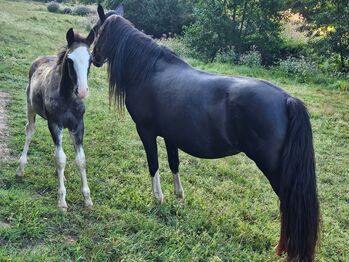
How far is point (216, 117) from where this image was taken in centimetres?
350

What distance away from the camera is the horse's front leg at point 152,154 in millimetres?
4242

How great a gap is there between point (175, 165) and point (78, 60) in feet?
5.50

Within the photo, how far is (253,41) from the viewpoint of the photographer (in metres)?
16.1

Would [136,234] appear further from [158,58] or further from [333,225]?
[333,225]

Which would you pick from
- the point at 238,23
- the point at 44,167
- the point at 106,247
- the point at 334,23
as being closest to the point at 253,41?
the point at 238,23

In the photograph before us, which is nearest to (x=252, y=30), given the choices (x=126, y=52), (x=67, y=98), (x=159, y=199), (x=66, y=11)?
(x=126, y=52)

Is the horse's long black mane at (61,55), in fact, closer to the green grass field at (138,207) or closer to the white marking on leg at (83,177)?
the white marking on leg at (83,177)

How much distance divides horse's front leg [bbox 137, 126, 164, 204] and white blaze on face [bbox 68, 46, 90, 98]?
90 cm

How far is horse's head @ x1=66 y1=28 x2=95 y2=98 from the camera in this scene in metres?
3.59

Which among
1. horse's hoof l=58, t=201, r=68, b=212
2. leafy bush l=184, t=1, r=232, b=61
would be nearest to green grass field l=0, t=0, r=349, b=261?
horse's hoof l=58, t=201, r=68, b=212

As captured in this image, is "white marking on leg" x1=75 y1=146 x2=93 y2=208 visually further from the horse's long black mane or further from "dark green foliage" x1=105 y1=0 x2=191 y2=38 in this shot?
"dark green foliage" x1=105 y1=0 x2=191 y2=38

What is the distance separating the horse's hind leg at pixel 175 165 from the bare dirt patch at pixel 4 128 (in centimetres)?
213

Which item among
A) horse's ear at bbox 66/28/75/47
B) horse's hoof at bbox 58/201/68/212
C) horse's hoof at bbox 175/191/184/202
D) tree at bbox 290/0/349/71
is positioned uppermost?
tree at bbox 290/0/349/71

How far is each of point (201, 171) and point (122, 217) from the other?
1889 mm
